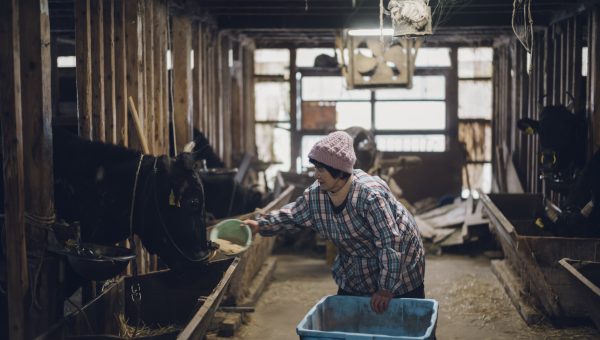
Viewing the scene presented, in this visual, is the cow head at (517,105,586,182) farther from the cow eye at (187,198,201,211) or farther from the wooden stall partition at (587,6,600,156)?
the cow eye at (187,198,201,211)

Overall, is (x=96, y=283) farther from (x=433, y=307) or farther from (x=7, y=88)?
(x=433, y=307)

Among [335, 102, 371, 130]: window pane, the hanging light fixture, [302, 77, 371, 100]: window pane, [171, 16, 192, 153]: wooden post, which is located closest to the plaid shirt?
the hanging light fixture

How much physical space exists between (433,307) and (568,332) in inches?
128

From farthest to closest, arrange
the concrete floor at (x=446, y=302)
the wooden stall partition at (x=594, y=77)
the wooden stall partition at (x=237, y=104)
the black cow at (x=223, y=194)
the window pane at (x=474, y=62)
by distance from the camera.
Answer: the window pane at (x=474, y=62) → the wooden stall partition at (x=237, y=104) → the black cow at (x=223, y=194) → the wooden stall partition at (x=594, y=77) → the concrete floor at (x=446, y=302)

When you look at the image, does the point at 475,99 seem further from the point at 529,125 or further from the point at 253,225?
the point at 253,225

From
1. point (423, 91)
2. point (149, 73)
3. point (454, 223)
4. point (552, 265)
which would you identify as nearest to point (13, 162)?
point (149, 73)

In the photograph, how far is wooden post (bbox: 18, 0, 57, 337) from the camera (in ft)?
16.2

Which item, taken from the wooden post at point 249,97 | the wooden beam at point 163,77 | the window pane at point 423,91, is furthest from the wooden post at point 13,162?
the window pane at point 423,91

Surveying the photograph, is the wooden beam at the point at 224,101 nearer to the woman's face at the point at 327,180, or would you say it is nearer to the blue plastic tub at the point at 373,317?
the woman's face at the point at 327,180

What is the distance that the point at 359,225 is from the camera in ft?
15.0

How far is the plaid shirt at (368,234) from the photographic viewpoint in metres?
4.41

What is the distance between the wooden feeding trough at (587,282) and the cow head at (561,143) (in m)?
3.36

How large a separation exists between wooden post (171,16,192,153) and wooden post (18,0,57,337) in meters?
3.70

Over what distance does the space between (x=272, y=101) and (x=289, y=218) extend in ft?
31.7
